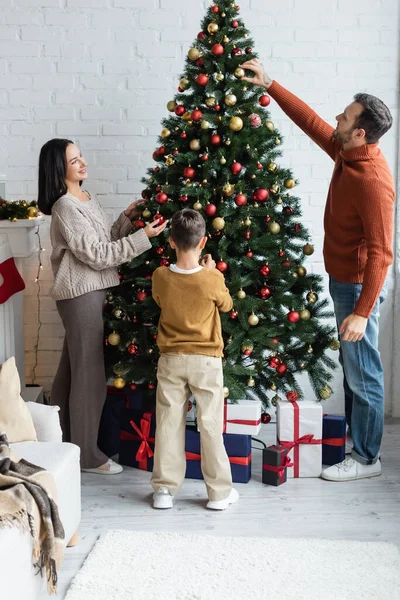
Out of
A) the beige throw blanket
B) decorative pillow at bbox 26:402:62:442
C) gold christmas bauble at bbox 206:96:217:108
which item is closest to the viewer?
the beige throw blanket

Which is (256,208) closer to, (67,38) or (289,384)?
(289,384)

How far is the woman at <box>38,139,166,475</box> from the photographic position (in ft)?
11.3

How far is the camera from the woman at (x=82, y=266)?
3.43 m

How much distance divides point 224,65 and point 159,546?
1.96 meters

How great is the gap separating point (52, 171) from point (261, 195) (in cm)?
94

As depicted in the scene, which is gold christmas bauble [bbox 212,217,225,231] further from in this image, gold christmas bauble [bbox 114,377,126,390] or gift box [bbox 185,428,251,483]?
gift box [bbox 185,428,251,483]

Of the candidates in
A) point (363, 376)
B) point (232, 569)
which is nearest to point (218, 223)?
point (363, 376)

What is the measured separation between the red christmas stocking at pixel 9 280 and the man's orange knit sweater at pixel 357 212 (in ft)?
4.85

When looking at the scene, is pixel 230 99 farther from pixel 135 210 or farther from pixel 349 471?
pixel 349 471

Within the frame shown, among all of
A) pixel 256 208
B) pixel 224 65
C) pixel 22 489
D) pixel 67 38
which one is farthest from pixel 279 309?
pixel 67 38

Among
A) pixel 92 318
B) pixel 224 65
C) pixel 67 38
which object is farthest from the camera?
pixel 67 38

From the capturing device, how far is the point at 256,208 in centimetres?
337

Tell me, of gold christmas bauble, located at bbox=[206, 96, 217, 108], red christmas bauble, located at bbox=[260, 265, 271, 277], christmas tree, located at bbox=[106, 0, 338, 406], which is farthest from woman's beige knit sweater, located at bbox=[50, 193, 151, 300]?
gold christmas bauble, located at bbox=[206, 96, 217, 108]

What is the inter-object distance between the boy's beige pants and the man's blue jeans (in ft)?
2.14
